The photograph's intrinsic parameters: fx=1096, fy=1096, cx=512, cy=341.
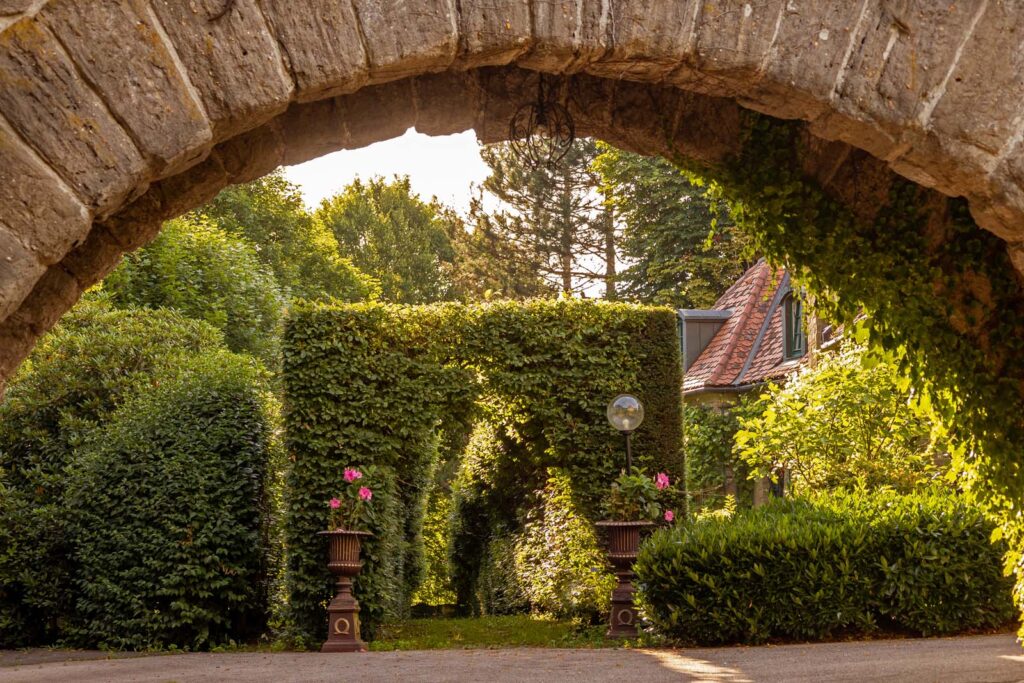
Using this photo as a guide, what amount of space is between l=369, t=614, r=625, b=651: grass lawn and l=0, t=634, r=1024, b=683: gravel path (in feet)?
2.31

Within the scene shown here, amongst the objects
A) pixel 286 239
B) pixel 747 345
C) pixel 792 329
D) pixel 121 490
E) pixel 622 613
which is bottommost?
pixel 622 613

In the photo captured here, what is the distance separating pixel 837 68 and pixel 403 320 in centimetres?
785

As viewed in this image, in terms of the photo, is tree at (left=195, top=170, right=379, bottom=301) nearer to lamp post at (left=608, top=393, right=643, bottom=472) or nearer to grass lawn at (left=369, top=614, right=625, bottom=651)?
grass lawn at (left=369, top=614, right=625, bottom=651)

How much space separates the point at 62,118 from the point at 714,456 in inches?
649

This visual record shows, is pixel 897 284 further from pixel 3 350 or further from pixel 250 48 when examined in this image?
pixel 3 350

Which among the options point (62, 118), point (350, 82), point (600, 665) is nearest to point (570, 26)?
point (350, 82)

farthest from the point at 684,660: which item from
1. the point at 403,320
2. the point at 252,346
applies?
the point at 252,346

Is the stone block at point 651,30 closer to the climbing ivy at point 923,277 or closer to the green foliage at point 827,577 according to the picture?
the climbing ivy at point 923,277

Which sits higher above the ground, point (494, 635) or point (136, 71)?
point (136, 71)

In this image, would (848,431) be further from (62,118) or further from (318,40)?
(62,118)

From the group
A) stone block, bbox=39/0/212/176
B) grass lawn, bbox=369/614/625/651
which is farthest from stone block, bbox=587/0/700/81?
grass lawn, bbox=369/614/625/651

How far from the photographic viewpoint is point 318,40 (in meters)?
3.31

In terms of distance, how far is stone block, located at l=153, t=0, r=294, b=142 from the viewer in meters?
3.19

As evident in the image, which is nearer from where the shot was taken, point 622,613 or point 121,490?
point 622,613
